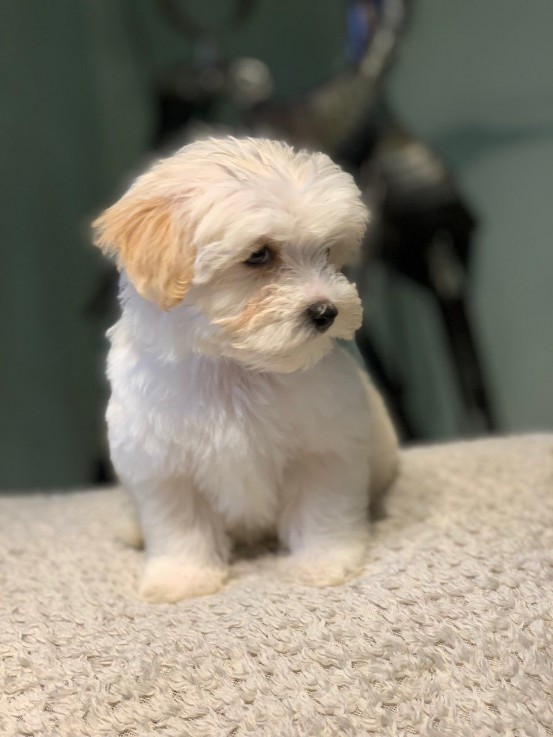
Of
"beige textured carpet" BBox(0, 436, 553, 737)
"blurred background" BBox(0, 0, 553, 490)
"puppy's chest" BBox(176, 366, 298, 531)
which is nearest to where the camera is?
"beige textured carpet" BBox(0, 436, 553, 737)

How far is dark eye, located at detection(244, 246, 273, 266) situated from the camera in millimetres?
839

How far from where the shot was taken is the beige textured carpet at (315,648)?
2.45 ft

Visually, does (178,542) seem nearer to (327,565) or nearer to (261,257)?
(327,565)

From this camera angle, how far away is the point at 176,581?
977 mm

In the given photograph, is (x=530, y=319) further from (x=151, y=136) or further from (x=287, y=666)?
(x=287, y=666)

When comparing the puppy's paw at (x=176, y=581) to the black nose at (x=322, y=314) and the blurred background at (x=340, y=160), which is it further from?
the blurred background at (x=340, y=160)

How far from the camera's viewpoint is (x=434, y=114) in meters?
2.00

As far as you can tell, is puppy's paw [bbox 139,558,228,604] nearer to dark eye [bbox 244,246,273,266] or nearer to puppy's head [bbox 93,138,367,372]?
puppy's head [bbox 93,138,367,372]

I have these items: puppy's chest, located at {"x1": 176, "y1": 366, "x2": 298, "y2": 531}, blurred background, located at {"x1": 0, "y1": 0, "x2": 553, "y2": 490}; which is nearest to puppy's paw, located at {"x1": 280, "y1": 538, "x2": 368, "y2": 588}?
puppy's chest, located at {"x1": 176, "y1": 366, "x2": 298, "y2": 531}

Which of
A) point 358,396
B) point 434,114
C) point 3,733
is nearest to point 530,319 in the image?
point 434,114

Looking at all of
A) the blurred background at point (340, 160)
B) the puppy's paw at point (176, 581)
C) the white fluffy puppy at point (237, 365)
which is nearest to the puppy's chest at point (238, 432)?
the white fluffy puppy at point (237, 365)

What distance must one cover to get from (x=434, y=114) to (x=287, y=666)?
1.59 metres

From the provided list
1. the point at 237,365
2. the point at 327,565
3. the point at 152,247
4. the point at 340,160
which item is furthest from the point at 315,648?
the point at 340,160

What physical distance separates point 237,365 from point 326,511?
8.8 inches
